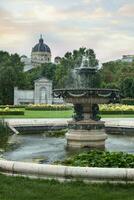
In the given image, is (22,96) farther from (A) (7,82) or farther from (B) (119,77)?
(B) (119,77)

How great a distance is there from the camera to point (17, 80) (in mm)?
74062

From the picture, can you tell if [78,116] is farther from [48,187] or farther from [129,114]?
[129,114]

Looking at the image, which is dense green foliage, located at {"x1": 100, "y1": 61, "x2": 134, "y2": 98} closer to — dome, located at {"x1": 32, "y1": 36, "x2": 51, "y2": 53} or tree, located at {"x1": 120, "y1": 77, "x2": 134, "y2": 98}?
tree, located at {"x1": 120, "y1": 77, "x2": 134, "y2": 98}

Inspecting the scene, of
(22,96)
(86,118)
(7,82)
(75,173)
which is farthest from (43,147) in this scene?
(7,82)

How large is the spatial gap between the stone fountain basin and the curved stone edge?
7652mm

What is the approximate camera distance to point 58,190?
8.91m

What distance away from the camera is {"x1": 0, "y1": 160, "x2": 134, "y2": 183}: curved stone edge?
9211mm

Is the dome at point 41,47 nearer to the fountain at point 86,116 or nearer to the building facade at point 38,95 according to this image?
the building facade at point 38,95

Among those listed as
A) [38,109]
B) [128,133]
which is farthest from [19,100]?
[128,133]

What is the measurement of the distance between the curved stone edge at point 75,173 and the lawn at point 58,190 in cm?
12

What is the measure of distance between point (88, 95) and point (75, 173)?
8265 mm

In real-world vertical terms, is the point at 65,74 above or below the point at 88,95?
above

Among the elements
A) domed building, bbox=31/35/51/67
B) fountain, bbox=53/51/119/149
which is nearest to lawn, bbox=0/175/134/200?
fountain, bbox=53/51/119/149

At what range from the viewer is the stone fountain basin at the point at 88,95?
17.4 m
